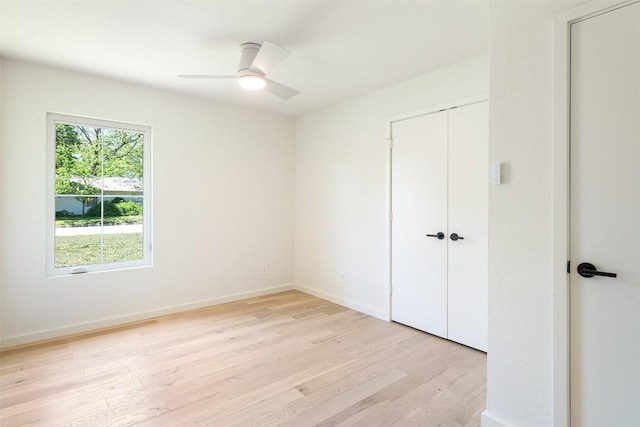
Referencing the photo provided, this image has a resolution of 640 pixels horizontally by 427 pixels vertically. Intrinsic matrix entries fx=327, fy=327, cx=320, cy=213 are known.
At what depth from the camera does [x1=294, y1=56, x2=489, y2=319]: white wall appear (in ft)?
10.8

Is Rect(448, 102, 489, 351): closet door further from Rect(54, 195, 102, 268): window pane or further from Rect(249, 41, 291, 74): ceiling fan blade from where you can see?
Rect(54, 195, 102, 268): window pane

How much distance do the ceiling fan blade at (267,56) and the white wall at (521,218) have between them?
1.33m

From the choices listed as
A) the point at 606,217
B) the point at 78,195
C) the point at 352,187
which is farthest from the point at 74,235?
the point at 606,217

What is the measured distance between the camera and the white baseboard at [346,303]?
12.1ft

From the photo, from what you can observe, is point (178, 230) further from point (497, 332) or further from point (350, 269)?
point (497, 332)

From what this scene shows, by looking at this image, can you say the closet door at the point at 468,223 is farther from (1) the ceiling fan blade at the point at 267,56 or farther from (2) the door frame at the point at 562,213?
(1) the ceiling fan blade at the point at 267,56

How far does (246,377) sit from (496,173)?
2.18 metres

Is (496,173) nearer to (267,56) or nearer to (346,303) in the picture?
(267,56)

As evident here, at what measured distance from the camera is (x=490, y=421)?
1847mm

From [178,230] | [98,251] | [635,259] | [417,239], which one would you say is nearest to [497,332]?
[635,259]

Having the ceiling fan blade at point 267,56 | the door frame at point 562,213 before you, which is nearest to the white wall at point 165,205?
the ceiling fan blade at point 267,56

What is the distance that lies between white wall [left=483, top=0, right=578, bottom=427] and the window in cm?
348

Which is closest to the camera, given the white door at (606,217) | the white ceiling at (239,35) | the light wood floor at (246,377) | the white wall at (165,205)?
the white door at (606,217)

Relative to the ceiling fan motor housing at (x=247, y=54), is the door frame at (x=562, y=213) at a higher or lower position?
lower
